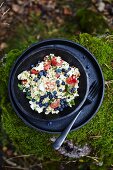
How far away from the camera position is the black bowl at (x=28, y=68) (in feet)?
5.39

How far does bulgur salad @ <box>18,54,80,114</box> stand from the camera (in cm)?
163

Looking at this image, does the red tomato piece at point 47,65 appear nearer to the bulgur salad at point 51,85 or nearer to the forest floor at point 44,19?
the bulgur salad at point 51,85

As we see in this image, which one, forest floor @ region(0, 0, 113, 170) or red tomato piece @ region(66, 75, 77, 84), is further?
forest floor @ region(0, 0, 113, 170)

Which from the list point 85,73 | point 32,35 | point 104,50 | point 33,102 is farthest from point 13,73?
point 32,35

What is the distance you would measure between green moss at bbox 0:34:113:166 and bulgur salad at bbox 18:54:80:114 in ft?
0.77

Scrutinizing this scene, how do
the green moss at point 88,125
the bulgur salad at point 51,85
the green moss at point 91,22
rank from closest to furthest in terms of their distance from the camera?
the bulgur salad at point 51,85, the green moss at point 88,125, the green moss at point 91,22

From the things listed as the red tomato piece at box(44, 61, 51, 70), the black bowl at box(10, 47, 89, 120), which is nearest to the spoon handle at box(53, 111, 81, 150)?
the black bowl at box(10, 47, 89, 120)

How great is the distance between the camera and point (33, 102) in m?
1.67

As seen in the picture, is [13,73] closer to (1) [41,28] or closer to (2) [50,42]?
(2) [50,42]

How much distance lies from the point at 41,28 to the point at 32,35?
92 mm

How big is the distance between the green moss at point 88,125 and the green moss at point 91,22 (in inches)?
26.2

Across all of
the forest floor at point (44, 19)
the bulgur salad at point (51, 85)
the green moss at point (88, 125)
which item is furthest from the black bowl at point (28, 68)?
the forest floor at point (44, 19)

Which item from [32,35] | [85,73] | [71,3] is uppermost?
[71,3]

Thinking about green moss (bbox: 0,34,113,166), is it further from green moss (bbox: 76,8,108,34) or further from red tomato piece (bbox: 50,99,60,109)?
→ green moss (bbox: 76,8,108,34)
